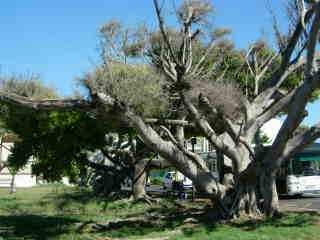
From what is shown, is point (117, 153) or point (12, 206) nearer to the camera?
point (12, 206)

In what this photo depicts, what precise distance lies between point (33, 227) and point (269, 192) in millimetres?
8328

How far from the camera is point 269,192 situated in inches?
615

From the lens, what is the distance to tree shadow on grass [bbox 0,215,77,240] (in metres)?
15.4

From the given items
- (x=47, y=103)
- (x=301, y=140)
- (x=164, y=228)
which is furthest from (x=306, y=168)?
(x=47, y=103)

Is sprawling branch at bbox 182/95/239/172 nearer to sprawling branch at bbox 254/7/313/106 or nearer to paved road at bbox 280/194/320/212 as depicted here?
sprawling branch at bbox 254/7/313/106

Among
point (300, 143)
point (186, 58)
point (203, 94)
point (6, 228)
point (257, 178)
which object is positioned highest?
point (186, 58)

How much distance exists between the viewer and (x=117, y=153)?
30031 millimetres

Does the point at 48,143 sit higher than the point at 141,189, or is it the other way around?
the point at 48,143

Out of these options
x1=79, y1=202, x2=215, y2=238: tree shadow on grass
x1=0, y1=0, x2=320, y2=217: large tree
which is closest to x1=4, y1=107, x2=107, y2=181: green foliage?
x1=0, y1=0, x2=320, y2=217: large tree

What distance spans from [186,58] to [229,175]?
454cm

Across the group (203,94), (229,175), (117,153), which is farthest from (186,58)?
(117,153)

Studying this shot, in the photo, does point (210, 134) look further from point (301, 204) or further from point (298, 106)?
point (301, 204)

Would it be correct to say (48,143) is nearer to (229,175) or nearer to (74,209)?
(74,209)

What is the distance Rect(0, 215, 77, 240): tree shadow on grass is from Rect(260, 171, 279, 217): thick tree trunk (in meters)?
6.45
